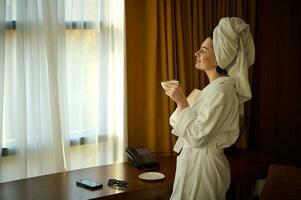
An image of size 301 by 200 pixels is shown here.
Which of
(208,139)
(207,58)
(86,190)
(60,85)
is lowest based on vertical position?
(86,190)

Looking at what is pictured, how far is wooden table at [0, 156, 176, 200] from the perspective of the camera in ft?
6.12

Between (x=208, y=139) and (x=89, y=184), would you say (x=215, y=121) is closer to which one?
(x=208, y=139)

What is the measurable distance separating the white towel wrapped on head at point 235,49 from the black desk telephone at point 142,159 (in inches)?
27.5

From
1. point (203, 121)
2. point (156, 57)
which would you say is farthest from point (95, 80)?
point (203, 121)

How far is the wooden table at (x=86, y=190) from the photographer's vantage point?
1.87 metres

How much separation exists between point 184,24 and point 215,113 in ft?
3.28

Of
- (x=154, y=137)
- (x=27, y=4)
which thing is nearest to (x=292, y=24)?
(x=154, y=137)

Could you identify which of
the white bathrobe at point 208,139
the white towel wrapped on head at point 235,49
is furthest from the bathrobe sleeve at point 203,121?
the white towel wrapped on head at point 235,49

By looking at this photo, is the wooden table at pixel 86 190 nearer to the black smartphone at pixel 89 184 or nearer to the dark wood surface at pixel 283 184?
the black smartphone at pixel 89 184

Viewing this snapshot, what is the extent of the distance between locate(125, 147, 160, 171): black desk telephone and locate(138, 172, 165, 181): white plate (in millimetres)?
91

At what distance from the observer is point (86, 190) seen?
1.93m

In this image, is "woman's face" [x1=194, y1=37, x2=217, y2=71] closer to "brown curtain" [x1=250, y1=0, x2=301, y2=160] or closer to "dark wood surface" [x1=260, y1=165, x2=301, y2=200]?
"dark wood surface" [x1=260, y1=165, x2=301, y2=200]

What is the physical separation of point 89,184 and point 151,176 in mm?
357

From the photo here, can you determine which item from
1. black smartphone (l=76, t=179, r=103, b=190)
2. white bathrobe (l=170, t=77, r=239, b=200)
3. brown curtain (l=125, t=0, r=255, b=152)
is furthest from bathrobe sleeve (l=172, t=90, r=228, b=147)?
brown curtain (l=125, t=0, r=255, b=152)
